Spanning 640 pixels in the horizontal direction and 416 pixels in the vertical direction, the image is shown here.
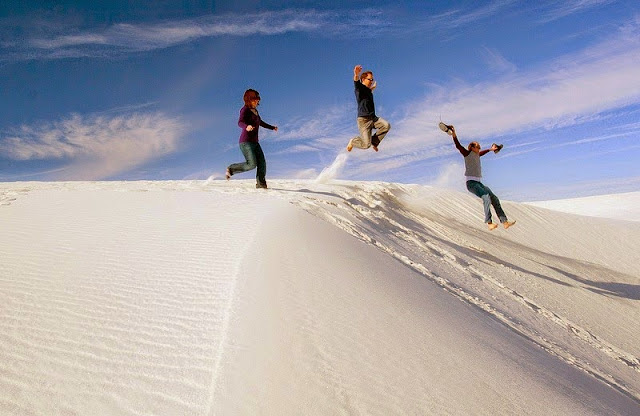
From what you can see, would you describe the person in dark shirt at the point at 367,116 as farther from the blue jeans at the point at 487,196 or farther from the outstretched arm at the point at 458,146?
the blue jeans at the point at 487,196

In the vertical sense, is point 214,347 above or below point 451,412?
above

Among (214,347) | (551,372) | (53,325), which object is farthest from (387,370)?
(53,325)

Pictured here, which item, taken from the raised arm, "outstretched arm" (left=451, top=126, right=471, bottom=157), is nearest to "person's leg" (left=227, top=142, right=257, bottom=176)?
the raised arm

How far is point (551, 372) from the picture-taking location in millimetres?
3229

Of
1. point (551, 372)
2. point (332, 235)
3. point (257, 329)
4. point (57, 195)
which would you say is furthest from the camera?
point (57, 195)

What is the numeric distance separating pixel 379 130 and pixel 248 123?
2.46 meters

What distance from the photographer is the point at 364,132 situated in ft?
26.8

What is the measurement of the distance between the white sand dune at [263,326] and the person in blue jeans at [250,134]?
1751mm

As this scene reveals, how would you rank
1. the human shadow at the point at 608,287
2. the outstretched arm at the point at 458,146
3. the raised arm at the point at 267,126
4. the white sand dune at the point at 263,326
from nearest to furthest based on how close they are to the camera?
Result: the white sand dune at the point at 263,326
the outstretched arm at the point at 458,146
the raised arm at the point at 267,126
the human shadow at the point at 608,287

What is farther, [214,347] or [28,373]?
[214,347]

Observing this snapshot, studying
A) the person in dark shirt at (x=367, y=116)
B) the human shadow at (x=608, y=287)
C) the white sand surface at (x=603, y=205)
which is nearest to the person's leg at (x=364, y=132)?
the person in dark shirt at (x=367, y=116)

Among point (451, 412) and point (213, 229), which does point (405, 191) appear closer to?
point (213, 229)

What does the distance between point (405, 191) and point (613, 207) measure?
29857 millimetres

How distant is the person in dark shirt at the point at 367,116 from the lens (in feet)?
26.1
